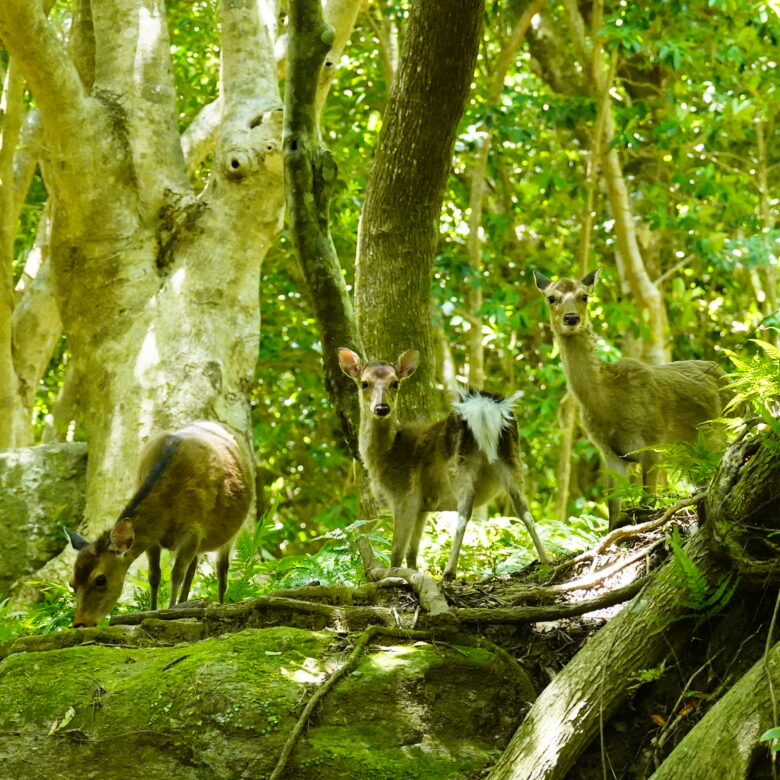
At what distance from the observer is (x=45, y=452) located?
11.3 metres

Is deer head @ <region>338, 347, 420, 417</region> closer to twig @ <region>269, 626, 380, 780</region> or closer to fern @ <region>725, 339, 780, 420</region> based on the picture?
twig @ <region>269, 626, 380, 780</region>

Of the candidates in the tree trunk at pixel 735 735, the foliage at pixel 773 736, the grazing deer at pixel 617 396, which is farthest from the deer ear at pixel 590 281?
the foliage at pixel 773 736

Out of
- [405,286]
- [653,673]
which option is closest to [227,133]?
[405,286]

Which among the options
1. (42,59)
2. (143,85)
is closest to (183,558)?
(42,59)

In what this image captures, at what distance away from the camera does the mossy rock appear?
445 cm

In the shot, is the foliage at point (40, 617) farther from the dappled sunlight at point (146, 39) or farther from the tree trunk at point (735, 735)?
the dappled sunlight at point (146, 39)

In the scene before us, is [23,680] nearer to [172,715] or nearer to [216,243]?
[172,715]

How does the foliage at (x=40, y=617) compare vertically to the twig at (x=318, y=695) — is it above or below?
below

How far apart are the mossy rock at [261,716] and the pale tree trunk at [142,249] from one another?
5122mm

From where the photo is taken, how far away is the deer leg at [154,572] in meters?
7.10

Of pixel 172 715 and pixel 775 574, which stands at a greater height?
pixel 775 574

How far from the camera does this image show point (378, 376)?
752 centimetres

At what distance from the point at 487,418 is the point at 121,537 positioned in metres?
2.40

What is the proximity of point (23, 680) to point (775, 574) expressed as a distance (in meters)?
3.30
